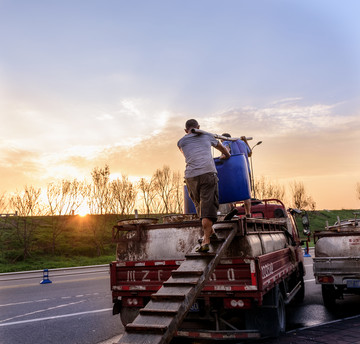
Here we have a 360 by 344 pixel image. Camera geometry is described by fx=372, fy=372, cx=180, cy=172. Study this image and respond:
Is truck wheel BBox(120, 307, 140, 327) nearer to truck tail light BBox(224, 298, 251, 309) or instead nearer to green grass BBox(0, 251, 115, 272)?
truck tail light BBox(224, 298, 251, 309)

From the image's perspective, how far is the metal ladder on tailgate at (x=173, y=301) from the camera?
3.38 meters

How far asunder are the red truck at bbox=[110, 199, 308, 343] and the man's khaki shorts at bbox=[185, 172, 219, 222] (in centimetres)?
37

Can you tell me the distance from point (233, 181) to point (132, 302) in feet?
8.56

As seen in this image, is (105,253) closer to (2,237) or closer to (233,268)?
(2,237)

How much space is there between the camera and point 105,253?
34.0 meters

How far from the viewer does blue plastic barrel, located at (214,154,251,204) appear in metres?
6.50

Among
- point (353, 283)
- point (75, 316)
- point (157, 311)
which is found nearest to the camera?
point (157, 311)

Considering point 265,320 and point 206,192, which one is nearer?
point 206,192

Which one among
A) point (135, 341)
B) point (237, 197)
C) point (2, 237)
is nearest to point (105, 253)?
point (2, 237)

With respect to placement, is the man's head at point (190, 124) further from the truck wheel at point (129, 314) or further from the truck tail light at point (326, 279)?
the truck tail light at point (326, 279)

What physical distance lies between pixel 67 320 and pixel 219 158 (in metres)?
4.71

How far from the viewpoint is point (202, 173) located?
4961mm

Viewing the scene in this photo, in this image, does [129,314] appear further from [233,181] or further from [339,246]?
[339,246]

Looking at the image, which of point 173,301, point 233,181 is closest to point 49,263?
point 233,181
